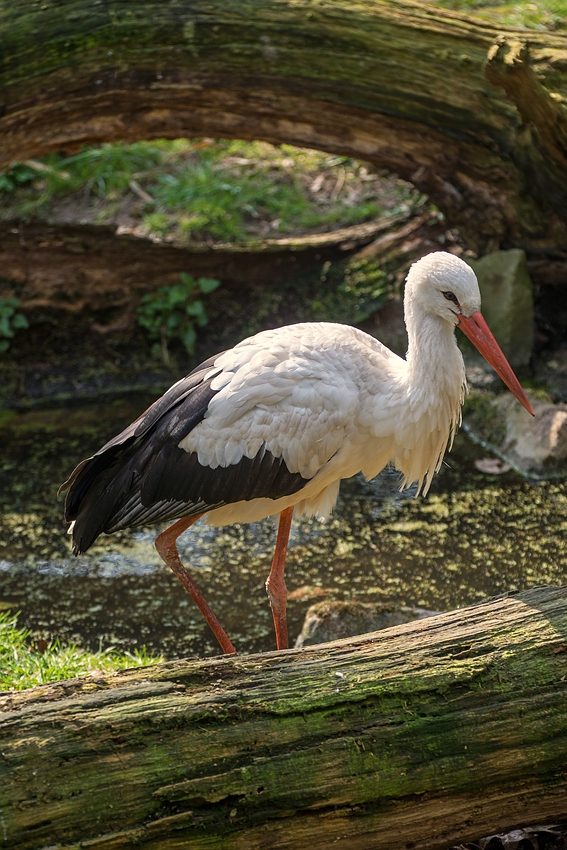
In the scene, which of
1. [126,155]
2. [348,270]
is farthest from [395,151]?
[126,155]

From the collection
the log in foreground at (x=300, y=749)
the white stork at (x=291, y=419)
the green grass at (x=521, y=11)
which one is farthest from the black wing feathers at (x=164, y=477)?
the green grass at (x=521, y=11)

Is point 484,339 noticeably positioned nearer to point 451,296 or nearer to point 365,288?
point 451,296

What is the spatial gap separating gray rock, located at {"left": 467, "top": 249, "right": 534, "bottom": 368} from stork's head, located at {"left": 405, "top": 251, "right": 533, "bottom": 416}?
2.49 metres

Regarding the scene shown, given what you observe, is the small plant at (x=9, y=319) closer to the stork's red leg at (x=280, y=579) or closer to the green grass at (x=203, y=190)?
the green grass at (x=203, y=190)

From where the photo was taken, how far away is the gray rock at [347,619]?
377 centimetres

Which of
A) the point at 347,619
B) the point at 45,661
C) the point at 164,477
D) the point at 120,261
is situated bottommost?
the point at 45,661

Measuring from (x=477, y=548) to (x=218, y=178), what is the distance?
4.60 m

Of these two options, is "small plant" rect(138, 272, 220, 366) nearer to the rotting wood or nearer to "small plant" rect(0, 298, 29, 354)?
the rotting wood

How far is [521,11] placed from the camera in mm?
8273

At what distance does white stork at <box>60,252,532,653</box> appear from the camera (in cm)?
336

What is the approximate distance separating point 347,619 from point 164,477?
991mm

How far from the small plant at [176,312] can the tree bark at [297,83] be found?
1.10 meters

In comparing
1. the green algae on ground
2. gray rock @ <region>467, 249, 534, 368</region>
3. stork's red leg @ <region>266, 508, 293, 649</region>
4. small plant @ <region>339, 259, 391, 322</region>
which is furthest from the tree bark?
stork's red leg @ <region>266, 508, 293, 649</region>

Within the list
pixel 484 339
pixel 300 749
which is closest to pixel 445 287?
pixel 484 339
